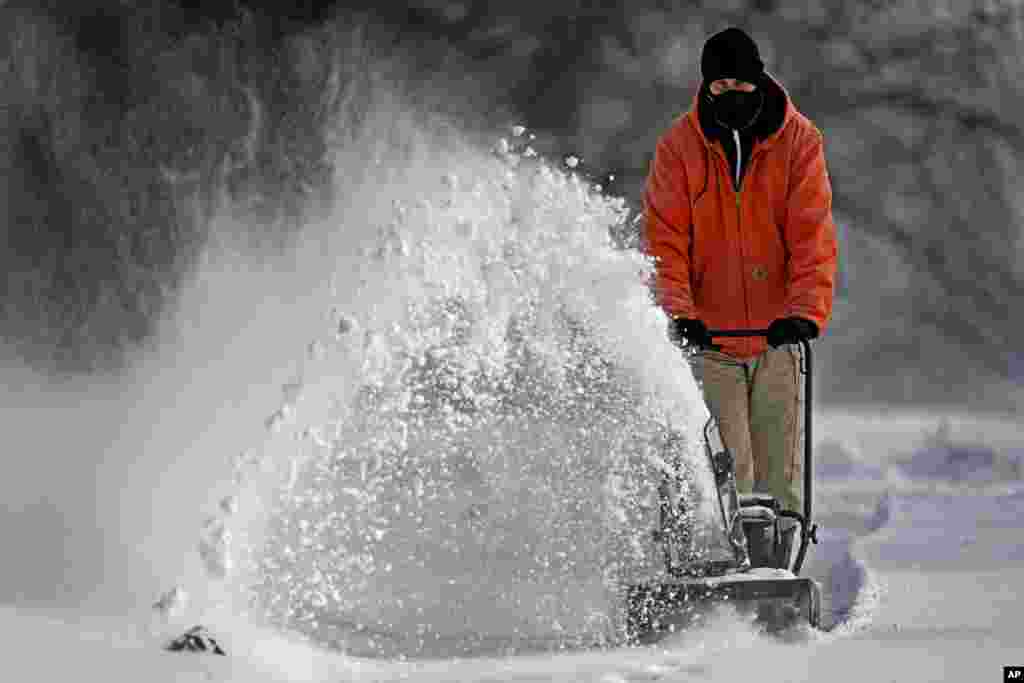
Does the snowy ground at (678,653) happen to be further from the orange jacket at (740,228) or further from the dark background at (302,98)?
the dark background at (302,98)

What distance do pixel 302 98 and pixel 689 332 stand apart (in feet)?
80.1

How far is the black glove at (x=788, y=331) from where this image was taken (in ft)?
20.0

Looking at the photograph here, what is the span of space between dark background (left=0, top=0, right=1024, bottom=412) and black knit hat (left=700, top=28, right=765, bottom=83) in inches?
860

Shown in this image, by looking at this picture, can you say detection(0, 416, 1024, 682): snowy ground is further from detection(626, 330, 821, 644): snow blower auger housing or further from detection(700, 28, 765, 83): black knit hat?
detection(700, 28, 765, 83): black knit hat

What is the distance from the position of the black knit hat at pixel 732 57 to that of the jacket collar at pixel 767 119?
0.36 feet

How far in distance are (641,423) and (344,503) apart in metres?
3.88

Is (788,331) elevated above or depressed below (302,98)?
below

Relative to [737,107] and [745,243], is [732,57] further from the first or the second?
[745,243]

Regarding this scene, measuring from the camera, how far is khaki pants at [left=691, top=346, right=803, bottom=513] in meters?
6.50

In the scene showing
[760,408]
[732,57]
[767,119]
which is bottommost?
[760,408]

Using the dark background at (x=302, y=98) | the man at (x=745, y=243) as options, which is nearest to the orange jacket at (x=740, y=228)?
the man at (x=745, y=243)

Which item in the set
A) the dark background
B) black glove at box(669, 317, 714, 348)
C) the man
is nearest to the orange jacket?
the man

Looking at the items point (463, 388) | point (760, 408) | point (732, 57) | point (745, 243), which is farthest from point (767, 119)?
point (463, 388)

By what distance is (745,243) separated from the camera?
6.45 metres
